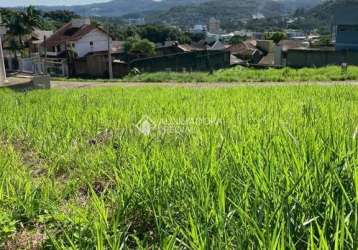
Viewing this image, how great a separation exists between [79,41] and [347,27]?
23063 mm

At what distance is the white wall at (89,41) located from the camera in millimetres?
42603

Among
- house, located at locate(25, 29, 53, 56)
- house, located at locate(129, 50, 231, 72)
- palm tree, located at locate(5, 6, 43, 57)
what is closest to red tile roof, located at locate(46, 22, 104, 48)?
house, located at locate(25, 29, 53, 56)

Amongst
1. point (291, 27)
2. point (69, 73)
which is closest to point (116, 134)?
point (69, 73)

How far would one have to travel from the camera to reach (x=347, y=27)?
33438mm

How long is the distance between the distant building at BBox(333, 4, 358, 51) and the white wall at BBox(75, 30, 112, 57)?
70.2 feet

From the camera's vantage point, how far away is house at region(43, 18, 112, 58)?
139 feet

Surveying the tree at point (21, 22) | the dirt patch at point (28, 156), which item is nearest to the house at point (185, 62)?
the tree at point (21, 22)

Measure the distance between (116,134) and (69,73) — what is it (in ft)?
110

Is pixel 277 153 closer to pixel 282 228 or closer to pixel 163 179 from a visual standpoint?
pixel 163 179

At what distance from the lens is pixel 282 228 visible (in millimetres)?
1709

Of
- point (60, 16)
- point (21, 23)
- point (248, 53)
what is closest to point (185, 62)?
point (248, 53)

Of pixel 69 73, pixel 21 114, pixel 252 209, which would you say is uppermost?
pixel 252 209

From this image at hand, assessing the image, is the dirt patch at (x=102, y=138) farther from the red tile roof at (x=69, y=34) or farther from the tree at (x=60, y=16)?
the tree at (x=60, y=16)

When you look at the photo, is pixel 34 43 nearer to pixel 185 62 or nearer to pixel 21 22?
pixel 21 22
